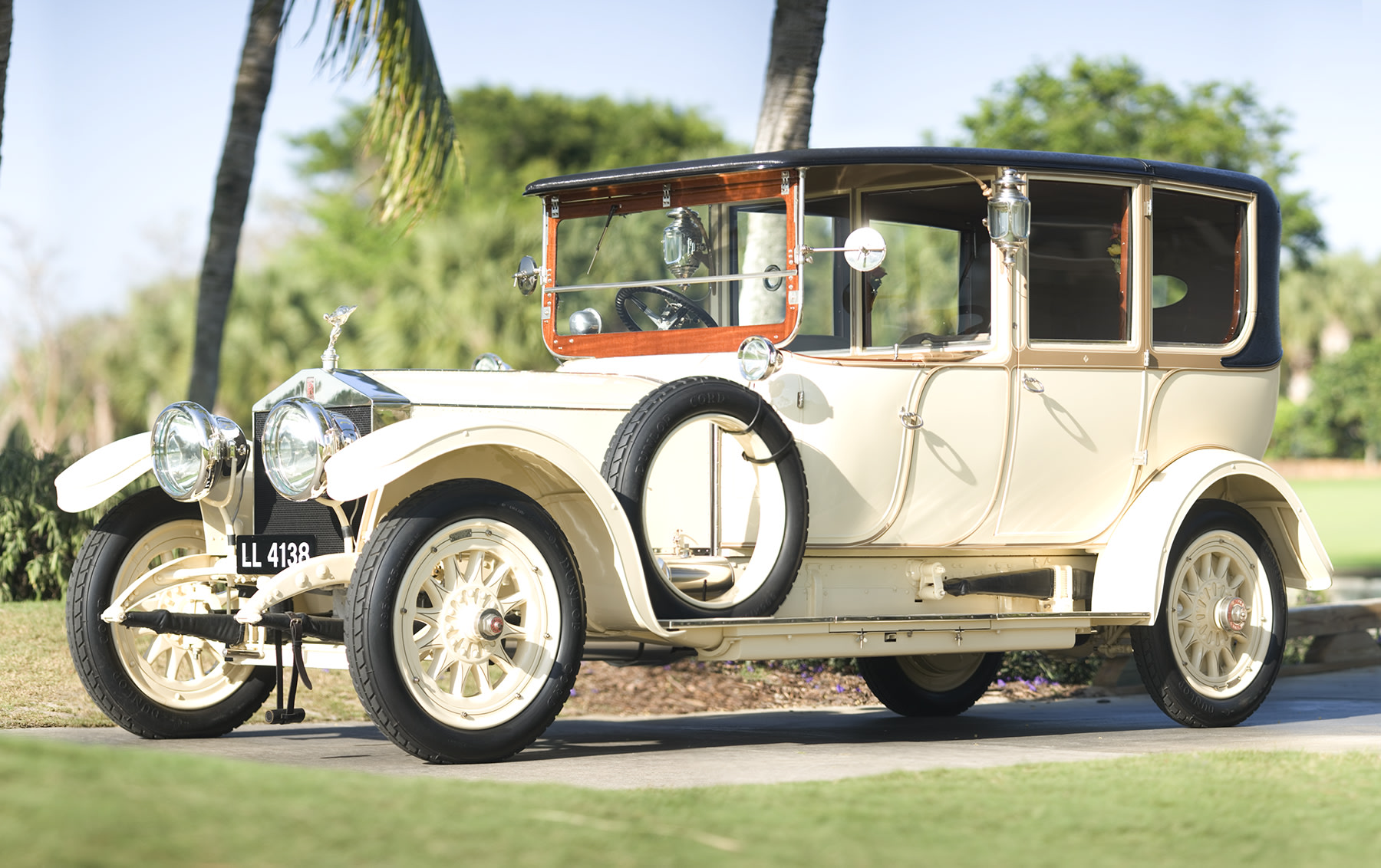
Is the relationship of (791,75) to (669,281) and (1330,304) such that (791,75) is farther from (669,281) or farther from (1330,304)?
(1330,304)

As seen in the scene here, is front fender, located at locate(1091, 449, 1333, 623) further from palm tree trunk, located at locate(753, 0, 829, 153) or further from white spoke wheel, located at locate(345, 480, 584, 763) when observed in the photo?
palm tree trunk, located at locate(753, 0, 829, 153)

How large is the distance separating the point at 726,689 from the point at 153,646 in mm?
3500

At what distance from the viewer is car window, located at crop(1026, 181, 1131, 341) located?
7027mm

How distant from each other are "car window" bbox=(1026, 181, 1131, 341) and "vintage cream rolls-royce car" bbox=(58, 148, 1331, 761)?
0.05 ft

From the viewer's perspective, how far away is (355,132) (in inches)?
2080

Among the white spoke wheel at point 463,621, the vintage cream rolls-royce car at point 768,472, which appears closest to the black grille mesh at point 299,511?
the vintage cream rolls-royce car at point 768,472

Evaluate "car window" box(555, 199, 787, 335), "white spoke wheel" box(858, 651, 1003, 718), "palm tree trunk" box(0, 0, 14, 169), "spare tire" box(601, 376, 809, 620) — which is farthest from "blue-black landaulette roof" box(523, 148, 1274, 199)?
"palm tree trunk" box(0, 0, 14, 169)

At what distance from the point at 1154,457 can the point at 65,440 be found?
7350 millimetres

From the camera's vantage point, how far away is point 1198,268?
7.68 metres

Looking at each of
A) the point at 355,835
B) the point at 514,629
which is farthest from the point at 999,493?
the point at 355,835

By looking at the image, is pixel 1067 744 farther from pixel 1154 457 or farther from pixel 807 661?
pixel 807 661

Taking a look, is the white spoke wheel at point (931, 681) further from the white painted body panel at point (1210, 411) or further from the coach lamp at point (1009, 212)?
the coach lamp at point (1009, 212)

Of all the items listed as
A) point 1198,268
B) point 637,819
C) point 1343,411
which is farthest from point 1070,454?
point 1343,411

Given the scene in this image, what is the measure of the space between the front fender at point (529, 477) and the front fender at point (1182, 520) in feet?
8.01
